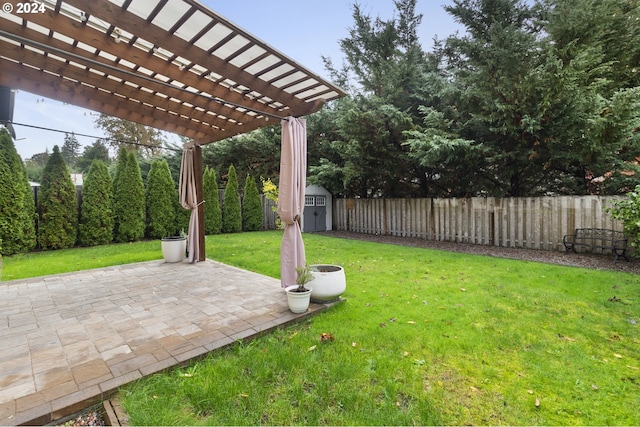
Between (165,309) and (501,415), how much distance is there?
11.1ft

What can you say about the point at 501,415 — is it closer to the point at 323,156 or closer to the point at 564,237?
the point at 564,237

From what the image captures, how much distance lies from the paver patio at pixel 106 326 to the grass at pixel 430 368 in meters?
0.27

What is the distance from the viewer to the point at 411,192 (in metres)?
10.5

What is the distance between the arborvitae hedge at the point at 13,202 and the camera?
23.1 feet

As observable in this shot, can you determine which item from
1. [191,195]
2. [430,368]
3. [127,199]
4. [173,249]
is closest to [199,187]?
[191,195]

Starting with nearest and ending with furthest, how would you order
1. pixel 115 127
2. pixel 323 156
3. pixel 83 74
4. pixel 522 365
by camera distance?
pixel 522 365 < pixel 83 74 < pixel 323 156 < pixel 115 127

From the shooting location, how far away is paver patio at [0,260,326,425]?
2029 mm

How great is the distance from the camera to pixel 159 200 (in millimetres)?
9875

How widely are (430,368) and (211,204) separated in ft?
33.3

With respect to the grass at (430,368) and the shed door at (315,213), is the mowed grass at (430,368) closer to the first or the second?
the grass at (430,368)

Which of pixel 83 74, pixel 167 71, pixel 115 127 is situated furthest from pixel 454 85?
pixel 115 127

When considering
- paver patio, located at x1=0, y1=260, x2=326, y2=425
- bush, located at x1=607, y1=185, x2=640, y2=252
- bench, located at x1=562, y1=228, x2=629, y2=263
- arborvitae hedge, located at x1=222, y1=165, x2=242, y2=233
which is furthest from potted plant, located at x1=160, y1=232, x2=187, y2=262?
bench, located at x1=562, y1=228, x2=629, y2=263

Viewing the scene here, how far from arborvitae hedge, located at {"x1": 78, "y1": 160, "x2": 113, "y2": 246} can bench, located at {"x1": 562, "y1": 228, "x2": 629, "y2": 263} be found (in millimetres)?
12001

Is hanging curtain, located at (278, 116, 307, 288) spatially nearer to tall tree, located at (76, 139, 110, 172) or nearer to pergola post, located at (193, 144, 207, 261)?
pergola post, located at (193, 144, 207, 261)
